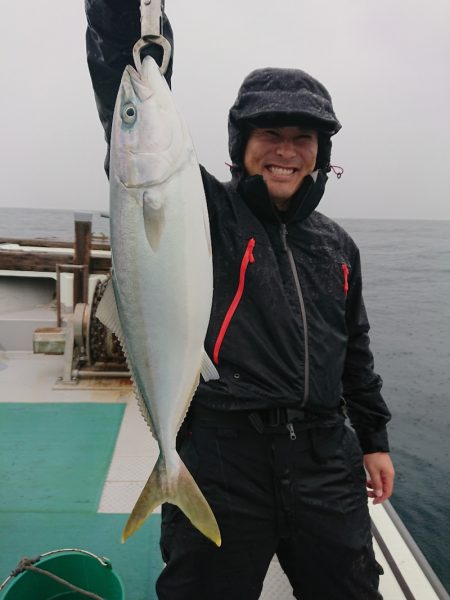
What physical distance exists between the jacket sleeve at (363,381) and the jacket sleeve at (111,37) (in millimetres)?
1333

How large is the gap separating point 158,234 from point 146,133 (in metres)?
0.33

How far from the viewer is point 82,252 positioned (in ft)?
25.3

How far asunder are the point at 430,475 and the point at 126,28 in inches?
295

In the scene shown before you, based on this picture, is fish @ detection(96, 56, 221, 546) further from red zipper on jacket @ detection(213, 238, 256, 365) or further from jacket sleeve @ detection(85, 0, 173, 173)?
jacket sleeve @ detection(85, 0, 173, 173)

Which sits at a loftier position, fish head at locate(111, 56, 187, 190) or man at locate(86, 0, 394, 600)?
fish head at locate(111, 56, 187, 190)

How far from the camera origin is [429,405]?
1017 cm

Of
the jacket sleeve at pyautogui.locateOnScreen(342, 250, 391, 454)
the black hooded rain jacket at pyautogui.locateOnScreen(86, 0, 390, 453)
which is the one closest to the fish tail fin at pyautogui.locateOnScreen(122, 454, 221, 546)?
the black hooded rain jacket at pyautogui.locateOnScreen(86, 0, 390, 453)

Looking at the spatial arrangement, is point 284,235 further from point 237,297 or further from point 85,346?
point 85,346

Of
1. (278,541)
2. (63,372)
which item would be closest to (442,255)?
(63,372)

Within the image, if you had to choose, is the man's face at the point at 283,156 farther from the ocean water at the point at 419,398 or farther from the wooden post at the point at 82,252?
the wooden post at the point at 82,252

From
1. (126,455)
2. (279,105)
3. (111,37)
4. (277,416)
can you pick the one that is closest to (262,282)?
(277,416)

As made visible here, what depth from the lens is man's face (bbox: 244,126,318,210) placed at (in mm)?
2068

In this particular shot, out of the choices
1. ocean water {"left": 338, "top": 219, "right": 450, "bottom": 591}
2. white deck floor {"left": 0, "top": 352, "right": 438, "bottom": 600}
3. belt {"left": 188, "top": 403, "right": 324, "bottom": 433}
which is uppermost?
belt {"left": 188, "top": 403, "right": 324, "bottom": 433}

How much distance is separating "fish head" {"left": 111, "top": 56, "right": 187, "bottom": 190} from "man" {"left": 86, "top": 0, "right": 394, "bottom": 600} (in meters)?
0.46
